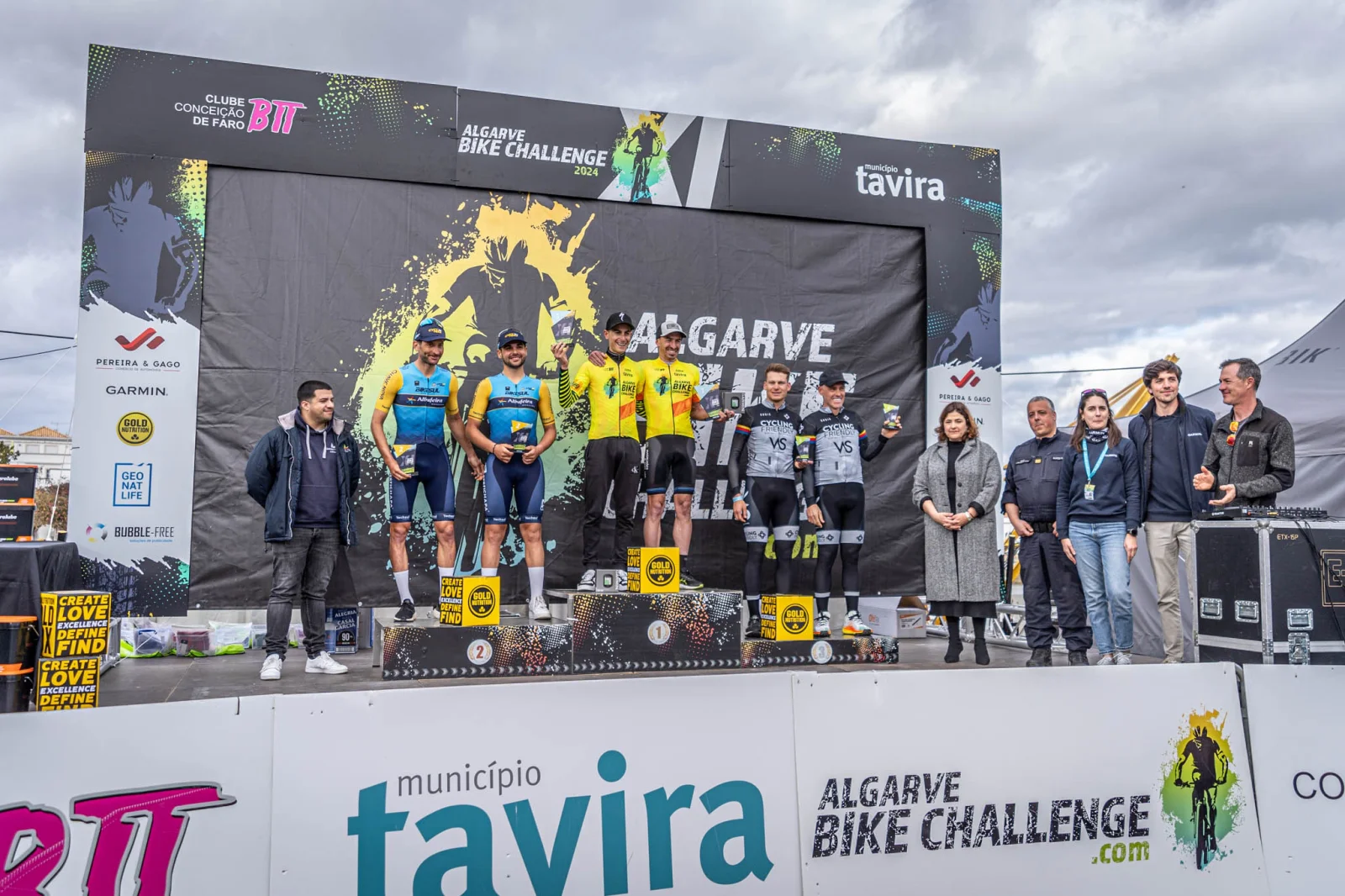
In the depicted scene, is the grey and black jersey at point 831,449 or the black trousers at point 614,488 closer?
the black trousers at point 614,488

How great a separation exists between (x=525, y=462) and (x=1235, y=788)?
165 inches

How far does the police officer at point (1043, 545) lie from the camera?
536 centimetres

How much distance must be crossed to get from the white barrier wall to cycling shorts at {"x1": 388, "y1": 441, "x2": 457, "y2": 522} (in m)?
2.95

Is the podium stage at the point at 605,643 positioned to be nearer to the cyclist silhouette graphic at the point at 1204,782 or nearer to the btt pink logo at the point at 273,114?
the cyclist silhouette graphic at the point at 1204,782

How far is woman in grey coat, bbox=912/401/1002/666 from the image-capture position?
5.64 m

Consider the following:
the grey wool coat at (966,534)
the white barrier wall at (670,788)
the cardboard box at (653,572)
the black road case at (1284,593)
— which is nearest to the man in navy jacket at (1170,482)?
the black road case at (1284,593)

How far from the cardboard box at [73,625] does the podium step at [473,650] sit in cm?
146

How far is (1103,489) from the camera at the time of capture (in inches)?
205

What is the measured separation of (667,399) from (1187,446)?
3200 mm

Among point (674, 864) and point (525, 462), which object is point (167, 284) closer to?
point (525, 462)

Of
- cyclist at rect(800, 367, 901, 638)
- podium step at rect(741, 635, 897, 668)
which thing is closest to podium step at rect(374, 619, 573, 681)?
podium step at rect(741, 635, 897, 668)

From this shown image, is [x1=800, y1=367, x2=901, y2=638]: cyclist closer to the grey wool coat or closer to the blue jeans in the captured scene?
the grey wool coat

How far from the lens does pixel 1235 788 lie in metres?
3.81

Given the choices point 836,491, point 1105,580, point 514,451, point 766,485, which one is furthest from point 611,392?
point 1105,580
